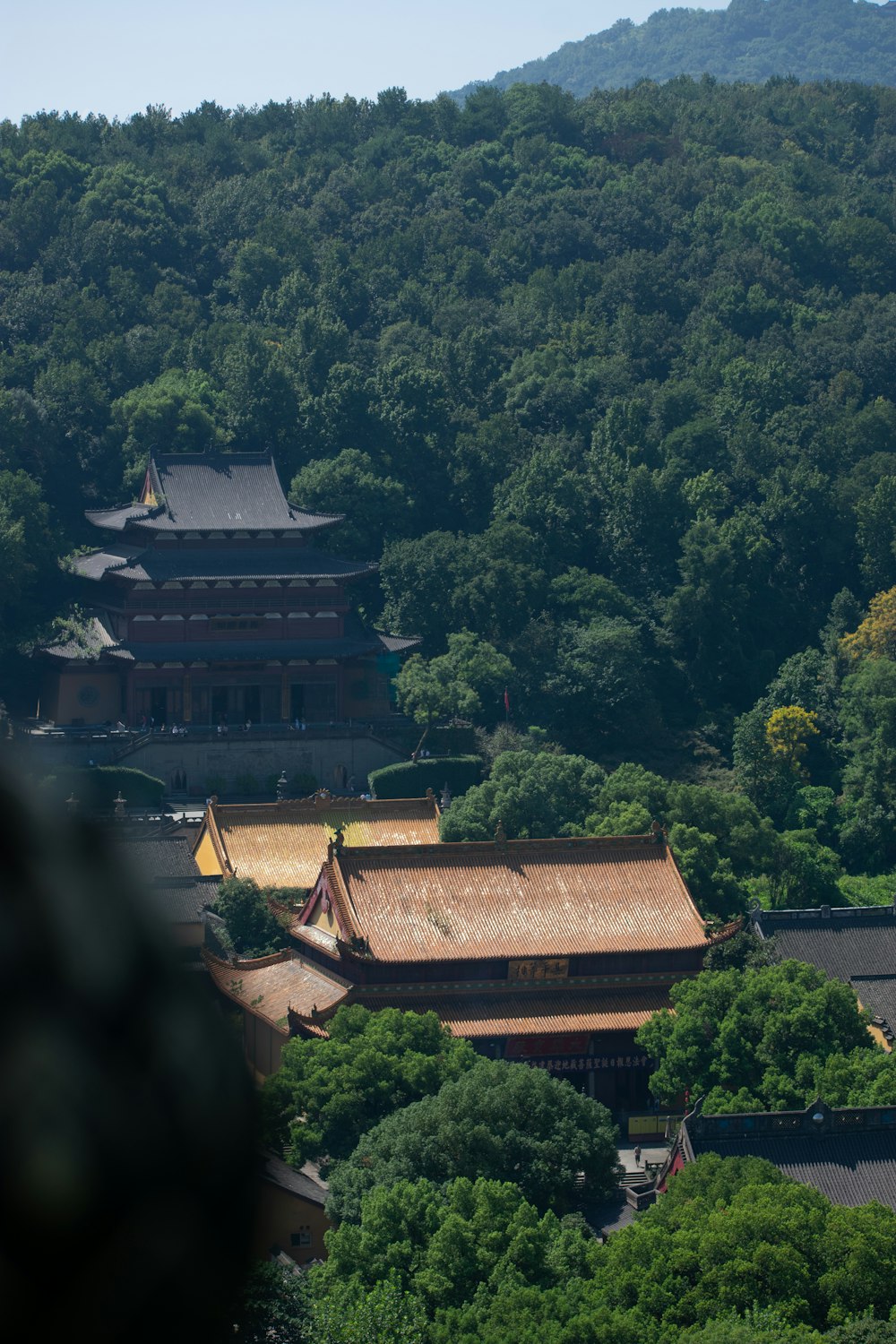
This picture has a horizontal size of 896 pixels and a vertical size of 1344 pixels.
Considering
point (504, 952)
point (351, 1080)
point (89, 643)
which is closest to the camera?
point (351, 1080)

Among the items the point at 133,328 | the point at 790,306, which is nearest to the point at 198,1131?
the point at 133,328

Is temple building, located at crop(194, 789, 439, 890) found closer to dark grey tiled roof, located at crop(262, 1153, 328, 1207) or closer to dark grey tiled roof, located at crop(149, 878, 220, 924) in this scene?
dark grey tiled roof, located at crop(149, 878, 220, 924)

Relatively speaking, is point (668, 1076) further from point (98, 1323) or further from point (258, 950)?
point (98, 1323)

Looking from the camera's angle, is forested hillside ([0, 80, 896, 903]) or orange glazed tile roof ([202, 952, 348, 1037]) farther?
forested hillside ([0, 80, 896, 903])

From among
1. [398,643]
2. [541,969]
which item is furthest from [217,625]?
[541,969]

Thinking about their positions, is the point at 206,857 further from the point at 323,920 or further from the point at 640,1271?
the point at 640,1271

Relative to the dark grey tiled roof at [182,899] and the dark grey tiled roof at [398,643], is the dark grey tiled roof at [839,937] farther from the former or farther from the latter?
the dark grey tiled roof at [398,643]

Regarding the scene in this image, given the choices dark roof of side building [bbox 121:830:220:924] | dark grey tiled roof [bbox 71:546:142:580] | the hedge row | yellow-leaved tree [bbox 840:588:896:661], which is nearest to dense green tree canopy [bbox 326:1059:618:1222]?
dark roof of side building [bbox 121:830:220:924]
